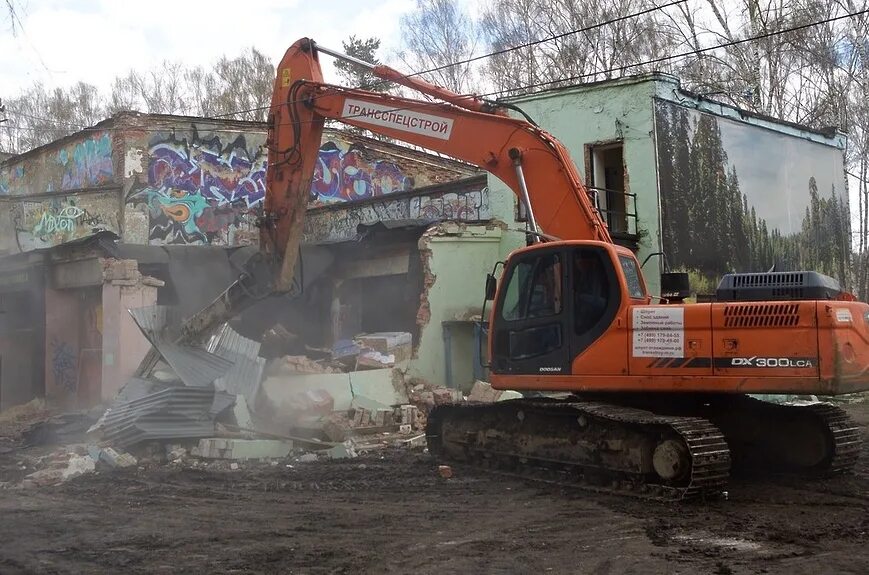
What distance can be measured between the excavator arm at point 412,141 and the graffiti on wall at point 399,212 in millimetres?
8198

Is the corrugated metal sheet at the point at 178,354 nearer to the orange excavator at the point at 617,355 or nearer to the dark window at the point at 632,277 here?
the orange excavator at the point at 617,355

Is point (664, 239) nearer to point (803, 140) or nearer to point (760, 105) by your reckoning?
point (803, 140)

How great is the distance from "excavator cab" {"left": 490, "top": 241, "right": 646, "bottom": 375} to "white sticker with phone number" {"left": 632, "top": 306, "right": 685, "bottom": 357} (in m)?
0.28

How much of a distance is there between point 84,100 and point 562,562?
37.7 metres

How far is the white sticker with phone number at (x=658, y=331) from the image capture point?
795 centimetres

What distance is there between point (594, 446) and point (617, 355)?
903 mm

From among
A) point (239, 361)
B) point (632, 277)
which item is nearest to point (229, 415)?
point (239, 361)

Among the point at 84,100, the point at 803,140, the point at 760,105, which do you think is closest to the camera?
the point at 803,140

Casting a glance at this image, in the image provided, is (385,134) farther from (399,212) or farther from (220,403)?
(399,212)

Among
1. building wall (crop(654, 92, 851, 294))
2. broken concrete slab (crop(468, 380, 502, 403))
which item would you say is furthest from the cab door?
building wall (crop(654, 92, 851, 294))

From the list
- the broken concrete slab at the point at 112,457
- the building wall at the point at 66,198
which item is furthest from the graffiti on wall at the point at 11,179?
the broken concrete slab at the point at 112,457

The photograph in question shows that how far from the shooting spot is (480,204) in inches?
841

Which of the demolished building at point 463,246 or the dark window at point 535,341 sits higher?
the demolished building at point 463,246

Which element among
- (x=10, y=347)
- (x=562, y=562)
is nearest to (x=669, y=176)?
(x=562, y=562)
